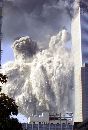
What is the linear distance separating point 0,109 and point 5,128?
1.56m

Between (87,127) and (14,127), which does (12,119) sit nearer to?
(14,127)

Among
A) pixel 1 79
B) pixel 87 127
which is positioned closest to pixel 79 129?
pixel 87 127

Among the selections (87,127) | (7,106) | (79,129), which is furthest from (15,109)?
(79,129)

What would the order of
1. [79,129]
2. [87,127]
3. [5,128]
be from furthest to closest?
[79,129] → [87,127] → [5,128]

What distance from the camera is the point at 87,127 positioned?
116188mm

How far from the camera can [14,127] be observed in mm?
36656

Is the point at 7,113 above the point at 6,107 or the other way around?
the other way around

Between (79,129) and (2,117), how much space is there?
9361cm

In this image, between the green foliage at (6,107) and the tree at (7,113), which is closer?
the tree at (7,113)

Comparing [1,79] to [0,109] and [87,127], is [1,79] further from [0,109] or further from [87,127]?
[87,127]

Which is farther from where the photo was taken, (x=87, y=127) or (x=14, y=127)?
(x=87, y=127)

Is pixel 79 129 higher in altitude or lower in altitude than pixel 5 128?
higher

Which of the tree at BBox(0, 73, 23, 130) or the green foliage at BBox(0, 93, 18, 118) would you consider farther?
the green foliage at BBox(0, 93, 18, 118)

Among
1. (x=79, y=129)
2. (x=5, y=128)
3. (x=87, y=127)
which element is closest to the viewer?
(x=5, y=128)
